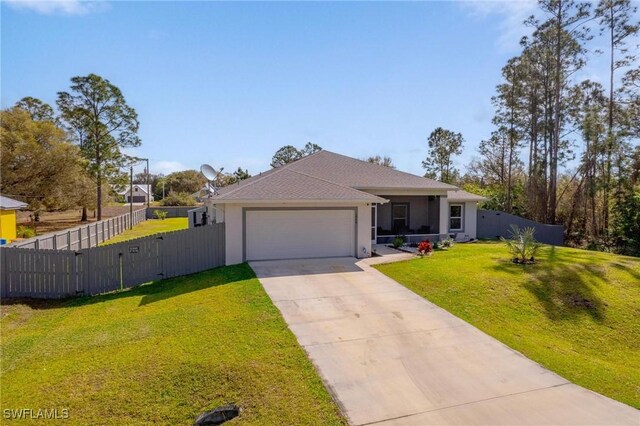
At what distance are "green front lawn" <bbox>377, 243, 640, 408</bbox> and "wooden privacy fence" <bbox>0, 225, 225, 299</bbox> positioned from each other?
21.3 feet

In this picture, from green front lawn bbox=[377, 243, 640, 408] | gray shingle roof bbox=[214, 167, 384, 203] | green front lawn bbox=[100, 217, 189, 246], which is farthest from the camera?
green front lawn bbox=[100, 217, 189, 246]

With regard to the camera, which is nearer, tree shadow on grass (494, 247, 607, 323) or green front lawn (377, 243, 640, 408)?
green front lawn (377, 243, 640, 408)

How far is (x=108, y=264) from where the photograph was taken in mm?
11188

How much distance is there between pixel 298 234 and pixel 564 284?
899 centimetres

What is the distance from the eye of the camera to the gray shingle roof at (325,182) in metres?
13.4

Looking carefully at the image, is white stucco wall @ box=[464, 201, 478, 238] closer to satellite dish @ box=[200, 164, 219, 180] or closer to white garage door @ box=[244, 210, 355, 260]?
white garage door @ box=[244, 210, 355, 260]

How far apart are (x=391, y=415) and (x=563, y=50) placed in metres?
28.2

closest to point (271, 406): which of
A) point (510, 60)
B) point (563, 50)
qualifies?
point (563, 50)

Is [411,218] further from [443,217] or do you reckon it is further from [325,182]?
[325,182]

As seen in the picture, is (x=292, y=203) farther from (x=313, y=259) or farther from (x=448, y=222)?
(x=448, y=222)

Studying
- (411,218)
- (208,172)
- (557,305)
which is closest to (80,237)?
(208,172)

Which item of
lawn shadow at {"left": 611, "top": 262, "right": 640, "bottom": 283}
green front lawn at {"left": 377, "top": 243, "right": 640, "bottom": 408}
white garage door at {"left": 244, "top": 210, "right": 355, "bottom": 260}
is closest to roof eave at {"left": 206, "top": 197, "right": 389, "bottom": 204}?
white garage door at {"left": 244, "top": 210, "right": 355, "bottom": 260}

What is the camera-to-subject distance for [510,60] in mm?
28422

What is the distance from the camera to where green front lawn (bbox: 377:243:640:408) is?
6.84 meters
